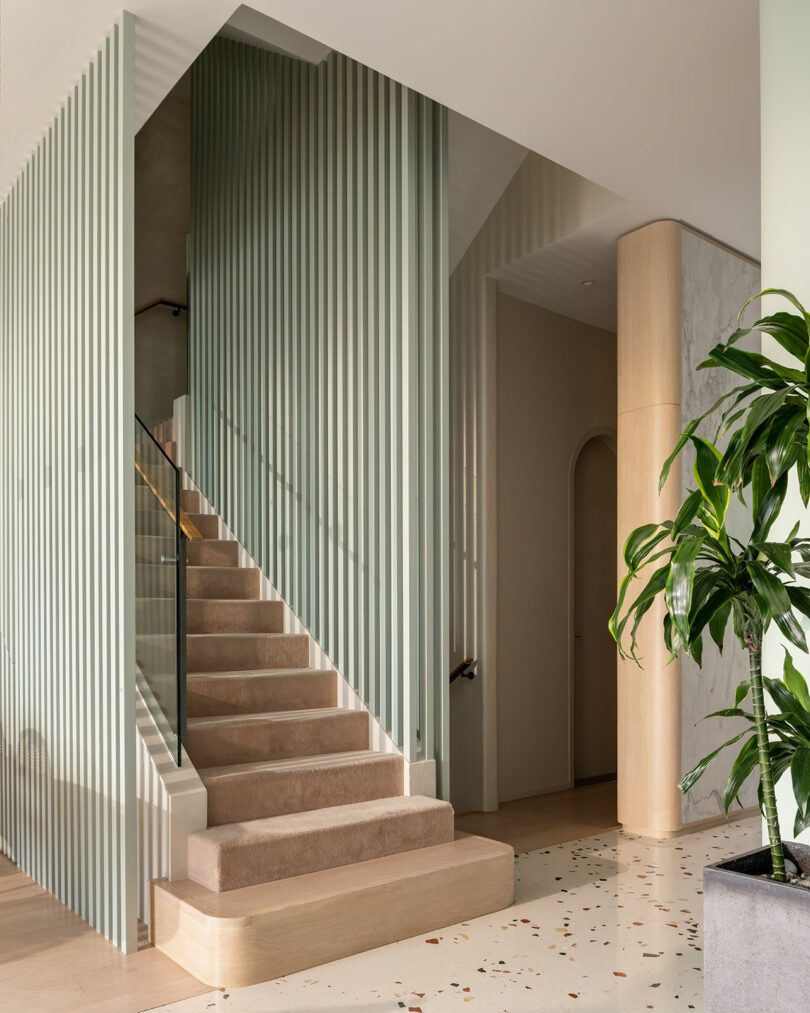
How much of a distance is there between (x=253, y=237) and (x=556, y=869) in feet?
13.0

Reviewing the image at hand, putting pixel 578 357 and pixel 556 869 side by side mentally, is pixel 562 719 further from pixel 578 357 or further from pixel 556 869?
pixel 578 357

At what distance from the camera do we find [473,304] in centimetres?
609

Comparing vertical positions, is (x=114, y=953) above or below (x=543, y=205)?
below

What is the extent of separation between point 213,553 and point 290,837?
238cm

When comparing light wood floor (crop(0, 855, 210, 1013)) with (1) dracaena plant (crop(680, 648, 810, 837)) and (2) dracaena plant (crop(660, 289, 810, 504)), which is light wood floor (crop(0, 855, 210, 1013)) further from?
(2) dracaena plant (crop(660, 289, 810, 504))

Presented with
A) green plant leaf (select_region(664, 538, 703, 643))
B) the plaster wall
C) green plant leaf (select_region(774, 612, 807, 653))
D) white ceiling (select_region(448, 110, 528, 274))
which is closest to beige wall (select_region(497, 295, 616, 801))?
white ceiling (select_region(448, 110, 528, 274))

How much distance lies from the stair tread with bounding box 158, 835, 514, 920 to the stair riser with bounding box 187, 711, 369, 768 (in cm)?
71

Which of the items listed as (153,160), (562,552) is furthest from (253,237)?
(562,552)

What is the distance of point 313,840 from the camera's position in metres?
3.64

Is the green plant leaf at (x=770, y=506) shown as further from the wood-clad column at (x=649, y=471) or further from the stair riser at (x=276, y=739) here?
the wood-clad column at (x=649, y=471)

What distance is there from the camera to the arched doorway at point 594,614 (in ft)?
22.4

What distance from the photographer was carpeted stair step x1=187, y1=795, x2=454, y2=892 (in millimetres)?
3414

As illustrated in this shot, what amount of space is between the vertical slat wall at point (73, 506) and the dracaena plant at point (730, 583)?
2.12 metres

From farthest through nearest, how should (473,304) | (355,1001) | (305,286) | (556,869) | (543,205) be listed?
(473,304) < (543,205) < (305,286) < (556,869) < (355,1001)
